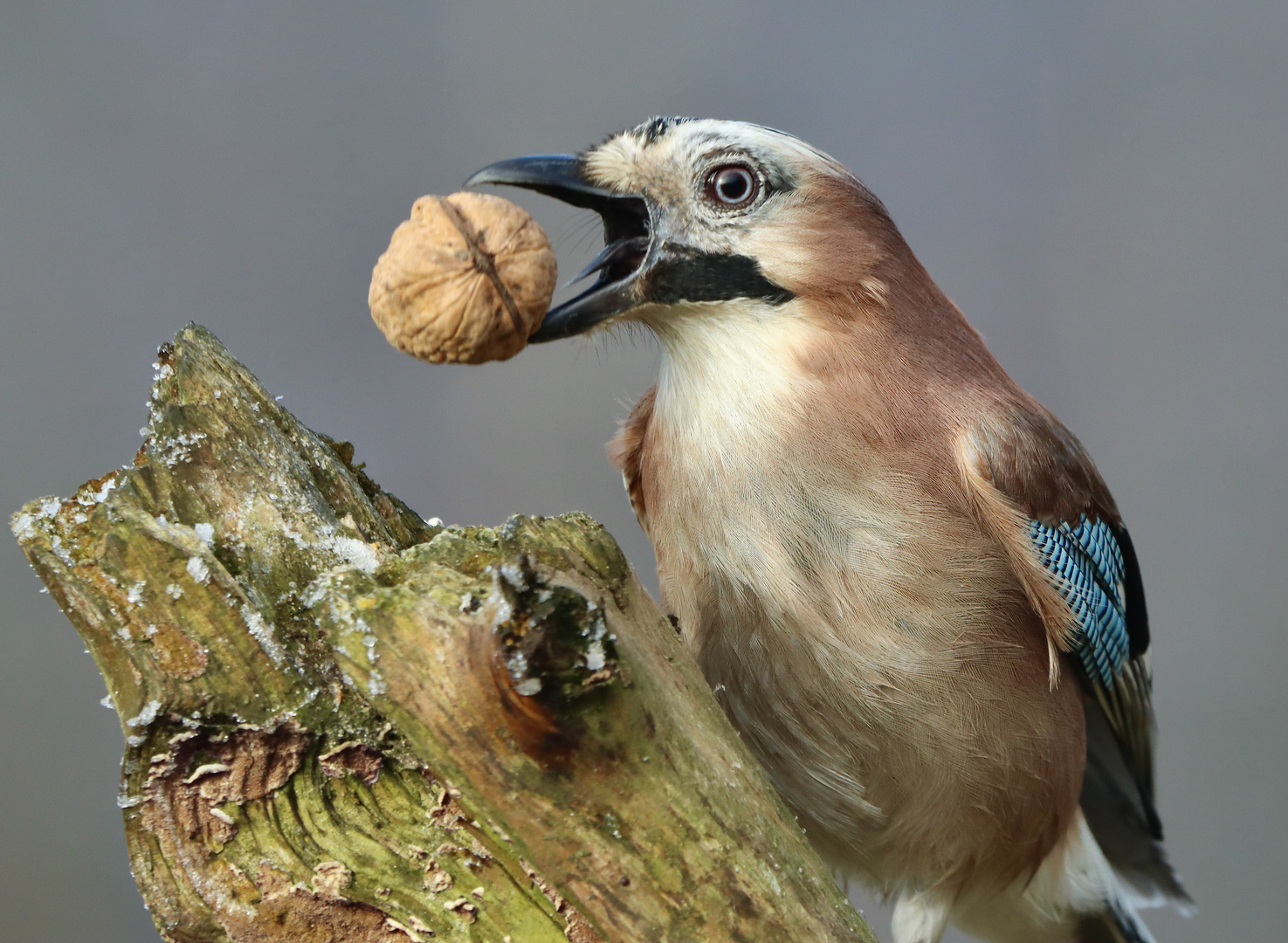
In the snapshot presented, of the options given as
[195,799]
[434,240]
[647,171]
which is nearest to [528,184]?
[647,171]

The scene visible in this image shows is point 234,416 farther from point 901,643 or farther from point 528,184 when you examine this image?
point 901,643

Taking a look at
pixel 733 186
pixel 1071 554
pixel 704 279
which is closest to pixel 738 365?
pixel 704 279

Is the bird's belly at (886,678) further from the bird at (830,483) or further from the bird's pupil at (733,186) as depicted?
the bird's pupil at (733,186)

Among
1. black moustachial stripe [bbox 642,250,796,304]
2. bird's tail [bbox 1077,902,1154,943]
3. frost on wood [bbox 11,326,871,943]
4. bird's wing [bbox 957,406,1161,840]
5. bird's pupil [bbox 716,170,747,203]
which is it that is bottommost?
bird's tail [bbox 1077,902,1154,943]

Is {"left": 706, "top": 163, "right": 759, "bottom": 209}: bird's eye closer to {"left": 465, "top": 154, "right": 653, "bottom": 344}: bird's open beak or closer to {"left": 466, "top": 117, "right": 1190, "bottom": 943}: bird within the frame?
{"left": 466, "top": 117, "right": 1190, "bottom": 943}: bird

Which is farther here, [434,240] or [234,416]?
[434,240]

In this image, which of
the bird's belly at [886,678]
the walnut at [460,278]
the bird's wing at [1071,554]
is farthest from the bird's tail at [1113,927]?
the walnut at [460,278]

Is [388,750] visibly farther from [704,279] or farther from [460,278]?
[704,279]

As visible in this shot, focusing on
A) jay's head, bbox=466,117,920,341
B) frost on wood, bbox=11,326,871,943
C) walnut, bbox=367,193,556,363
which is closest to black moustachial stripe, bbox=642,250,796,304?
jay's head, bbox=466,117,920,341
